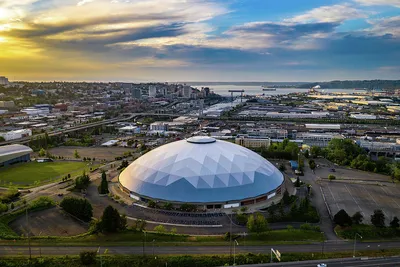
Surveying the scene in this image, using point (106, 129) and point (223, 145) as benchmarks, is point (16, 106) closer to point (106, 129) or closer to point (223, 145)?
point (106, 129)

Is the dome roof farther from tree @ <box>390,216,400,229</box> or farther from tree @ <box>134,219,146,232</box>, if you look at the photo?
tree @ <box>390,216,400,229</box>

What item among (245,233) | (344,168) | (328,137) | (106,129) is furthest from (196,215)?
(106,129)

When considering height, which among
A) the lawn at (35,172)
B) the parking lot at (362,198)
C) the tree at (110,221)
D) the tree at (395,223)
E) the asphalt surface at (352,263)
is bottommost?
the lawn at (35,172)

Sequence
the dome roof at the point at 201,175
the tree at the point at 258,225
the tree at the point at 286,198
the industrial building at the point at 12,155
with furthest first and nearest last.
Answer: the industrial building at the point at 12,155 < the tree at the point at 286,198 < the dome roof at the point at 201,175 < the tree at the point at 258,225

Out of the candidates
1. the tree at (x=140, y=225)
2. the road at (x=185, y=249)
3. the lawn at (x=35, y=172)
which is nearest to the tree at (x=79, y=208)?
the tree at (x=140, y=225)

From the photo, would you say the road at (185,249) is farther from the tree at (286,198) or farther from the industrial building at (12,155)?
the industrial building at (12,155)

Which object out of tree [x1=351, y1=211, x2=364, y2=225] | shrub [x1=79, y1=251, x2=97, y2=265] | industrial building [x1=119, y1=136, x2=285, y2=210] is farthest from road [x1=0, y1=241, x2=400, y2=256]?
industrial building [x1=119, y1=136, x2=285, y2=210]
